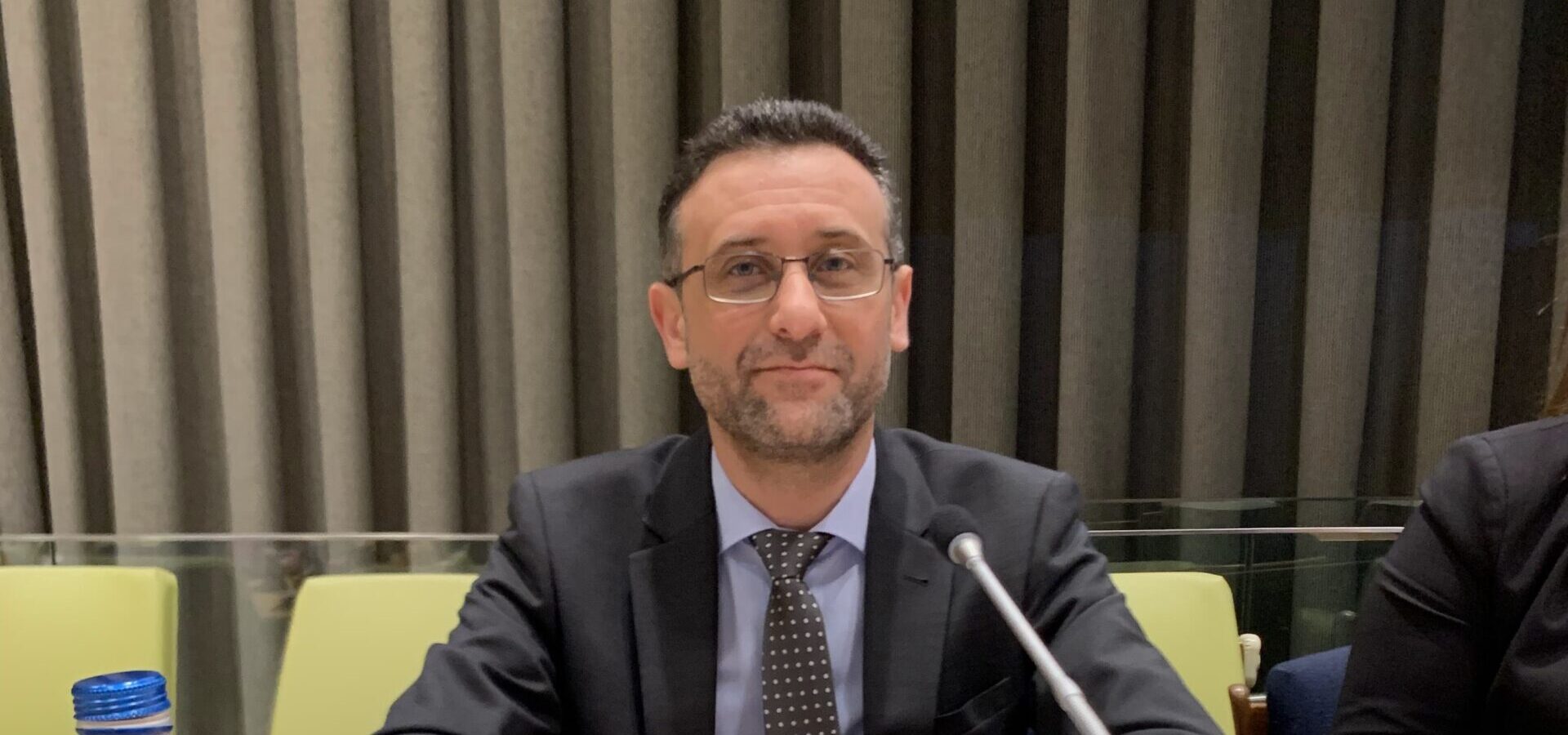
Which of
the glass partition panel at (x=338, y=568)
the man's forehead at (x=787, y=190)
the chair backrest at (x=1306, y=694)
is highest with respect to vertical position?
the man's forehead at (x=787, y=190)

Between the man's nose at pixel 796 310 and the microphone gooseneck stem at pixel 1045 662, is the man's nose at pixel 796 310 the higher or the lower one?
the higher one

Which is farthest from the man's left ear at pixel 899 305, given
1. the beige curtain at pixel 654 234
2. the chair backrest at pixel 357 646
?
the beige curtain at pixel 654 234

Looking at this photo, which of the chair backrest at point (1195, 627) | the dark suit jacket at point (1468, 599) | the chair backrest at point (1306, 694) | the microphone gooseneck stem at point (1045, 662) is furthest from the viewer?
the chair backrest at point (1195, 627)

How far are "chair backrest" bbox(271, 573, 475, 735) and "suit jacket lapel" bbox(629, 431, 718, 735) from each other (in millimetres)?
499

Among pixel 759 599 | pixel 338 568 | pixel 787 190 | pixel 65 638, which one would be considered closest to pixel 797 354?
pixel 787 190

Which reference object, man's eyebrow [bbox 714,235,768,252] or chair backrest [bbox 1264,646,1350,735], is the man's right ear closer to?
man's eyebrow [bbox 714,235,768,252]

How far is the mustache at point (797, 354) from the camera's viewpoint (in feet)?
3.37

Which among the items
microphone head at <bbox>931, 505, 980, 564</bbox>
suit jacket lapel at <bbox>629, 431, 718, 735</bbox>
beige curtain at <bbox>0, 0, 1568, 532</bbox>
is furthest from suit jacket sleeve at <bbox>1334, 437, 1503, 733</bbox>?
beige curtain at <bbox>0, 0, 1568, 532</bbox>

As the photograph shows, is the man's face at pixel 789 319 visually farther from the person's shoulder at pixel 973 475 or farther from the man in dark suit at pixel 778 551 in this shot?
the person's shoulder at pixel 973 475

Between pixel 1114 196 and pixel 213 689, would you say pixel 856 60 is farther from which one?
pixel 213 689

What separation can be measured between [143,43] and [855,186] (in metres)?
1.96

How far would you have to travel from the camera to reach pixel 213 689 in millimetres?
2311

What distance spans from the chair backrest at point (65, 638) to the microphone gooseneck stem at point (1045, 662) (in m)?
1.47

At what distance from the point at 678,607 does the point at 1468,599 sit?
83cm
